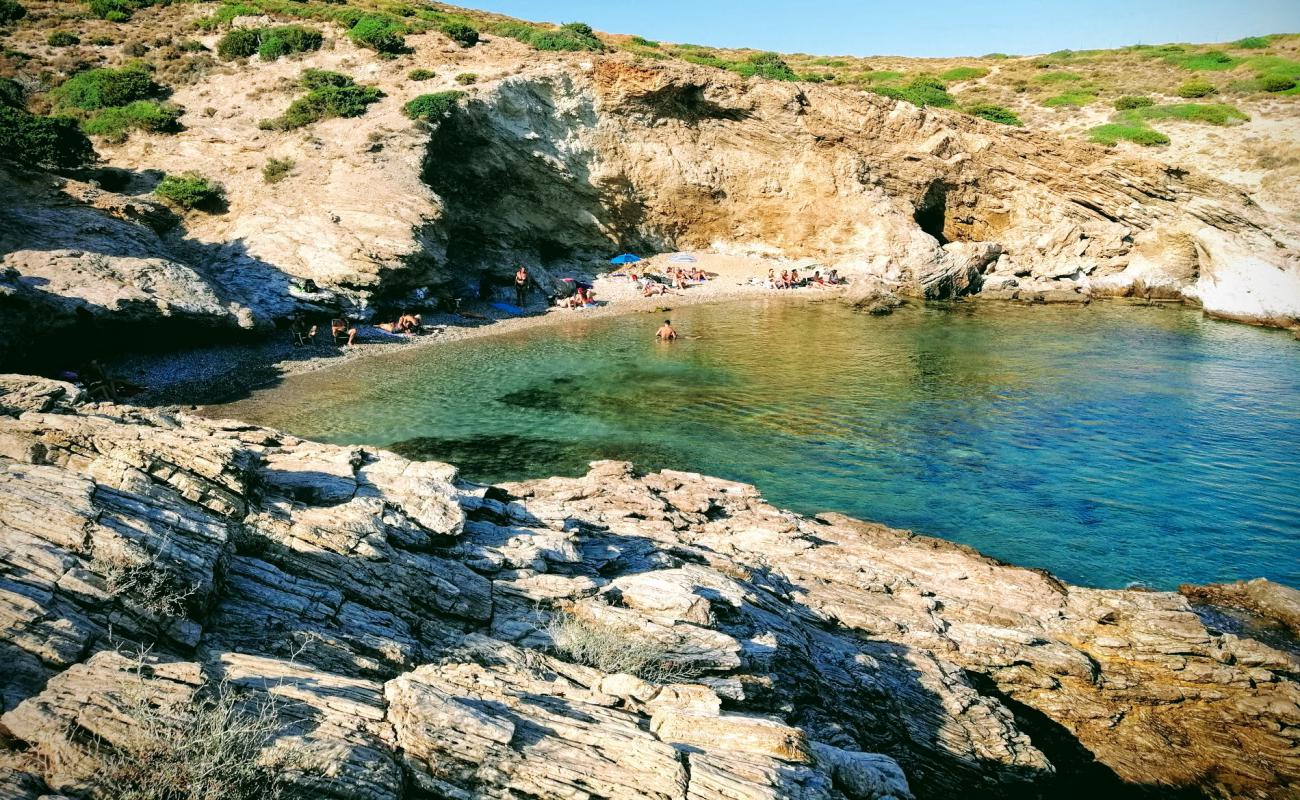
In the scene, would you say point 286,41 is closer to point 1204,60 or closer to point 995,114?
point 995,114

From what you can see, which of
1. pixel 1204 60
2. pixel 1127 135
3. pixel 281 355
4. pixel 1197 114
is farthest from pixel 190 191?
pixel 1204 60

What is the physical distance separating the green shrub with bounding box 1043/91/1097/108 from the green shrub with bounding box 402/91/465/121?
64438 millimetres

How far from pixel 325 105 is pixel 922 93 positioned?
59.4 m

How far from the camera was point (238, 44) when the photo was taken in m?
47.3

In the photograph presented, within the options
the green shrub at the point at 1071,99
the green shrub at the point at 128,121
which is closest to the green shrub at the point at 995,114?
the green shrub at the point at 1071,99

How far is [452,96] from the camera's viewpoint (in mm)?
42562

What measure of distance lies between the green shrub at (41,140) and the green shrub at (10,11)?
87.7ft

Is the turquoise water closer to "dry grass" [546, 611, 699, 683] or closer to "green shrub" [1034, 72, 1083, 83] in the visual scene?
"dry grass" [546, 611, 699, 683]

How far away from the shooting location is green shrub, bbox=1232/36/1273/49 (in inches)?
2982

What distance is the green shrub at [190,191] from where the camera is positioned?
1358 inches

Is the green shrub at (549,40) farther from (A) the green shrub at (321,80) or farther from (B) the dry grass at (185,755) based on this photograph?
(B) the dry grass at (185,755)

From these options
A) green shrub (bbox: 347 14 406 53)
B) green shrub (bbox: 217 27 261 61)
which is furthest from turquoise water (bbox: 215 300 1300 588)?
green shrub (bbox: 217 27 261 61)

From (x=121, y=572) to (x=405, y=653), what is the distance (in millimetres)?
2781

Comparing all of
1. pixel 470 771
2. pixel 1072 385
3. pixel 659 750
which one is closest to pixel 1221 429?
pixel 1072 385
